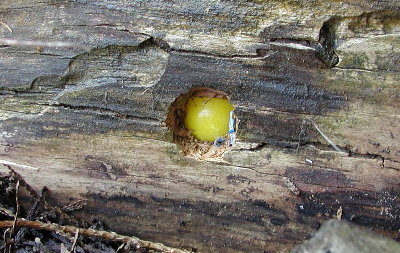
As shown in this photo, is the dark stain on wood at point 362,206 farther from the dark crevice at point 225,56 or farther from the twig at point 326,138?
the dark crevice at point 225,56

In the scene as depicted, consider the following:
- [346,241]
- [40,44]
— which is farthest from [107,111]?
[346,241]

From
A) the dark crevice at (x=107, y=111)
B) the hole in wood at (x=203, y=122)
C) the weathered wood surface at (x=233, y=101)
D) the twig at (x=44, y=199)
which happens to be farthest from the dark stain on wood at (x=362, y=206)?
the twig at (x=44, y=199)

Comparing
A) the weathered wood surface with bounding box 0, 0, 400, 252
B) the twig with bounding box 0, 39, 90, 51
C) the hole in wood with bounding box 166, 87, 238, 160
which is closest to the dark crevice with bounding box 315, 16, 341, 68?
the weathered wood surface with bounding box 0, 0, 400, 252

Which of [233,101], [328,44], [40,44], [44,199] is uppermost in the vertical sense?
[328,44]

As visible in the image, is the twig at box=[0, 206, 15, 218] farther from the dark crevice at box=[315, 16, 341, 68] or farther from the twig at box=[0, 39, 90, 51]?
the dark crevice at box=[315, 16, 341, 68]

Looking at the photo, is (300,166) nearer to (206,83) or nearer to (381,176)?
(381,176)

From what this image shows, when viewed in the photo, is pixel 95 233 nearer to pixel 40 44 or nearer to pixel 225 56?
pixel 40 44

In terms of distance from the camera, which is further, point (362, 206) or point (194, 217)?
point (194, 217)
